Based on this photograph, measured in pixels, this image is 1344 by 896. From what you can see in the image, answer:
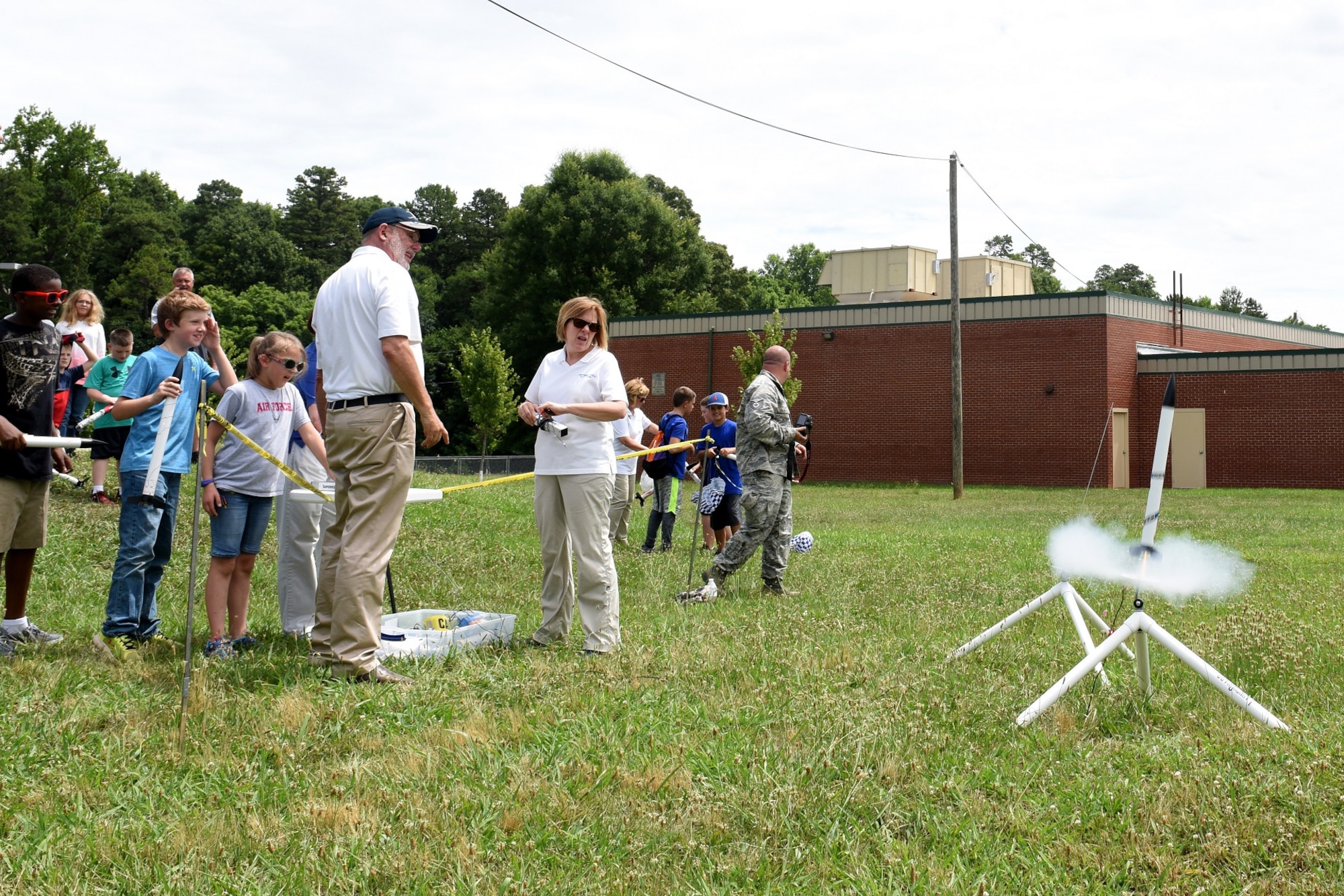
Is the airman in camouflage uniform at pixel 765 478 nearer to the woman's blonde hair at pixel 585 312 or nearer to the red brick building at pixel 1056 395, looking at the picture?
the woman's blonde hair at pixel 585 312

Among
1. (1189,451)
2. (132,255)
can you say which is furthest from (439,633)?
Answer: (132,255)

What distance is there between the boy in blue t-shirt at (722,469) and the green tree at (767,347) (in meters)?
24.3

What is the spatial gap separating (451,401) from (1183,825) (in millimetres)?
58888

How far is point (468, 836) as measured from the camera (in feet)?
11.5

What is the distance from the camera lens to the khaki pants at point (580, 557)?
624 centimetres

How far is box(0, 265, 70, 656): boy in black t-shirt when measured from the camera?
5.82m

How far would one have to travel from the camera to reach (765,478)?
29.2 feet

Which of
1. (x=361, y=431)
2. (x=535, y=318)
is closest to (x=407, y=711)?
(x=361, y=431)

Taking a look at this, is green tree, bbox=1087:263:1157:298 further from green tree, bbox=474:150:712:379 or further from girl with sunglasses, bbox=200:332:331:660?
girl with sunglasses, bbox=200:332:331:660

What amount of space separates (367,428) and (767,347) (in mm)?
33974

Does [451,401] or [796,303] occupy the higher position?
[796,303]

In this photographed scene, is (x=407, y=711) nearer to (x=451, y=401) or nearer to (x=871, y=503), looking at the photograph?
(x=871, y=503)

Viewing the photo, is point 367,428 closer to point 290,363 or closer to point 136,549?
point 290,363

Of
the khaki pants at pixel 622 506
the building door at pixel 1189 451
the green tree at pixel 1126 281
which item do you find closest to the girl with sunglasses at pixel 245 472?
the khaki pants at pixel 622 506
